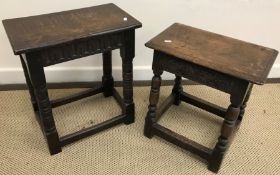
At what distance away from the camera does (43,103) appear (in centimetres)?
115

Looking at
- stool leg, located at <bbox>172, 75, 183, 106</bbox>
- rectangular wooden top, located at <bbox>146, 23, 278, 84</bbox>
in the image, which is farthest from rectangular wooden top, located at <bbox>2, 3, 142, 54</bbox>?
stool leg, located at <bbox>172, 75, 183, 106</bbox>

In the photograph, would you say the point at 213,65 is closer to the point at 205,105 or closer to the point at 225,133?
the point at 225,133

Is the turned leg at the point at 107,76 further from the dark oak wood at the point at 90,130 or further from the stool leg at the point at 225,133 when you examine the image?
the stool leg at the point at 225,133

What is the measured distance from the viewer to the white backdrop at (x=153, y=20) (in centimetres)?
152

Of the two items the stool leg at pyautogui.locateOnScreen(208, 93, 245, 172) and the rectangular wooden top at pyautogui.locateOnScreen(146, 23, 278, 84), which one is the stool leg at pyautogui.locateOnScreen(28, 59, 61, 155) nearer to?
the rectangular wooden top at pyautogui.locateOnScreen(146, 23, 278, 84)

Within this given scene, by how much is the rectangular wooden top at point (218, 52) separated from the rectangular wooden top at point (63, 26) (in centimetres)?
18

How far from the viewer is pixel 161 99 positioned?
1.69 metres

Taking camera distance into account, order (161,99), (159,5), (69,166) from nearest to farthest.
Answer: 1. (69,166)
2. (159,5)
3. (161,99)

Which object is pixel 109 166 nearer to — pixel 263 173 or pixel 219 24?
pixel 263 173

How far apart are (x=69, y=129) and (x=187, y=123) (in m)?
0.65

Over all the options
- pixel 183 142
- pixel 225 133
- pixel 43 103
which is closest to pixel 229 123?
pixel 225 133

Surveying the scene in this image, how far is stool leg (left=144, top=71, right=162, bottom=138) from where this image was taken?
123 centimetres

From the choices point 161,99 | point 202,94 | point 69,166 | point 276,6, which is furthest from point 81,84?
point 276,6

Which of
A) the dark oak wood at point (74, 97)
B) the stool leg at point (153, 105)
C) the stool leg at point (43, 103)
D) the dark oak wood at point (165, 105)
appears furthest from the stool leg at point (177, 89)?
the stool leg at point (43, 103)
